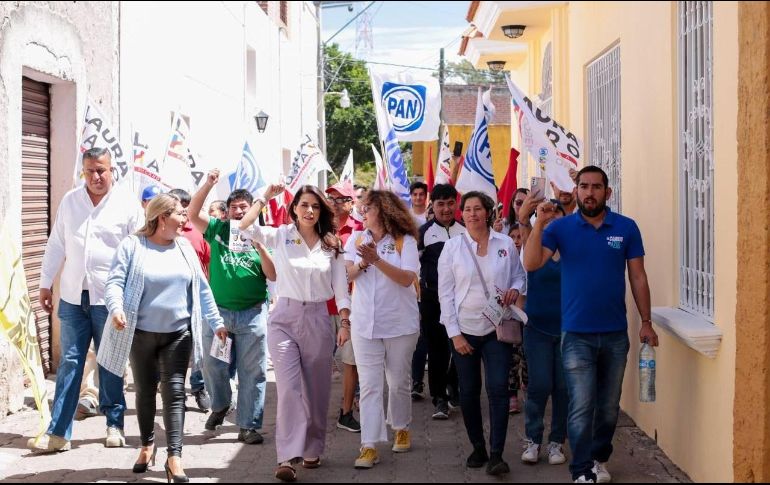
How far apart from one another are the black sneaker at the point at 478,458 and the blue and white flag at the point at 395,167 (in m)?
3.25

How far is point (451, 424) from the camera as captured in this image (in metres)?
8.45

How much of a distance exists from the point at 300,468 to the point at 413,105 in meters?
6.88

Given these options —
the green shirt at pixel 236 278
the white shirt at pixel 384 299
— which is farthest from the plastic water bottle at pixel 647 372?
the green shirt at pixel 236 278

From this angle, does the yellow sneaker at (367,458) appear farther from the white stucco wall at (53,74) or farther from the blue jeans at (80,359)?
the white stucco wall at (53,74)

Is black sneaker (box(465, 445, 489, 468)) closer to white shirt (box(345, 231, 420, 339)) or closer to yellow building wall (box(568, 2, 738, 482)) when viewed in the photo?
white shirt (box(345, 231, 420, 339))

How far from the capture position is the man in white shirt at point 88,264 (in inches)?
303

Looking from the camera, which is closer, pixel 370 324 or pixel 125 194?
pixel 370 324

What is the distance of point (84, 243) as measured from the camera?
783 cm

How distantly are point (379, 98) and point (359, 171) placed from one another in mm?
40559

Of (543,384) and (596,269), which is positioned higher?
(596,269)

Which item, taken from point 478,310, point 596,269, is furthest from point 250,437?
point 596,269

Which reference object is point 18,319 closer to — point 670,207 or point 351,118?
point 670,207

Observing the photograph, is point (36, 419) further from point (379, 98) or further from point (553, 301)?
point (379, 98)

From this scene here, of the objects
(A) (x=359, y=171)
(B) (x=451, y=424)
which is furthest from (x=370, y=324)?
(A) (x=359, y=171)
